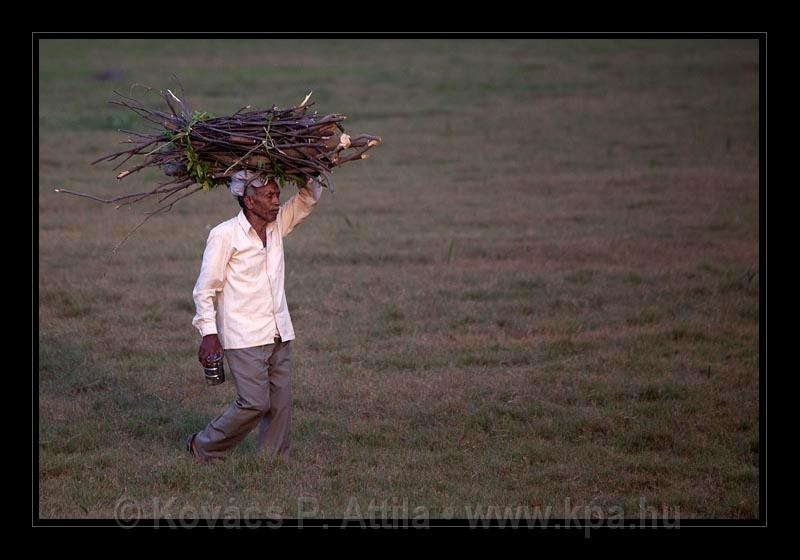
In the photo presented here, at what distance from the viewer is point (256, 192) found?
5832 millimetres

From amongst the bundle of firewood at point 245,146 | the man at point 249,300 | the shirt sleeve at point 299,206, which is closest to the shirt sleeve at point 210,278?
the man at point 249,300

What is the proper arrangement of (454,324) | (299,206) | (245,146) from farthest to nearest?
(454,324) < (299,206) < (245,146)

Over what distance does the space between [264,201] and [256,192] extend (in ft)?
0.22

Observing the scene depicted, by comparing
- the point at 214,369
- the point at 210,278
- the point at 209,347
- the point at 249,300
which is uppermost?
the point at 210,278

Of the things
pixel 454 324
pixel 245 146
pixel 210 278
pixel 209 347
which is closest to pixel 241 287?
pixel 210 278

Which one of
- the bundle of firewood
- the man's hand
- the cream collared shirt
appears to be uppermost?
the bundle of firewood

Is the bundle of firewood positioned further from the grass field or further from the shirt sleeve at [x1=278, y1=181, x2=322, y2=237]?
the grass field

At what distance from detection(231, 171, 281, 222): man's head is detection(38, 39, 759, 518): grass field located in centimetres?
114

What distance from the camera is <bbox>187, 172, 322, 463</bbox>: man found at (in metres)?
5.83

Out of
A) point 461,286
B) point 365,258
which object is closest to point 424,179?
point 365,258

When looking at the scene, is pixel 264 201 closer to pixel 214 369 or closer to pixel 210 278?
pixel 210 278

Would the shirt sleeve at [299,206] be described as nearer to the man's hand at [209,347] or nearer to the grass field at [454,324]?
the man's hand at [209,347]

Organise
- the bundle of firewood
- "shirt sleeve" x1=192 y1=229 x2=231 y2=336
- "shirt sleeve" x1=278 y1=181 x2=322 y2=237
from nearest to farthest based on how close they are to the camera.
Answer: the bundle of firewood, "shirt sleeve" x1=192 y1=229 x2=231 y2=336, "shirt sleeve" x1=278 y1=181 x2=322 y2=237

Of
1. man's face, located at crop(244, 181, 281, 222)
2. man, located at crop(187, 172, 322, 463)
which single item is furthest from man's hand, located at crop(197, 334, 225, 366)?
man's face, located at crop(244, 181, 281, 222)
